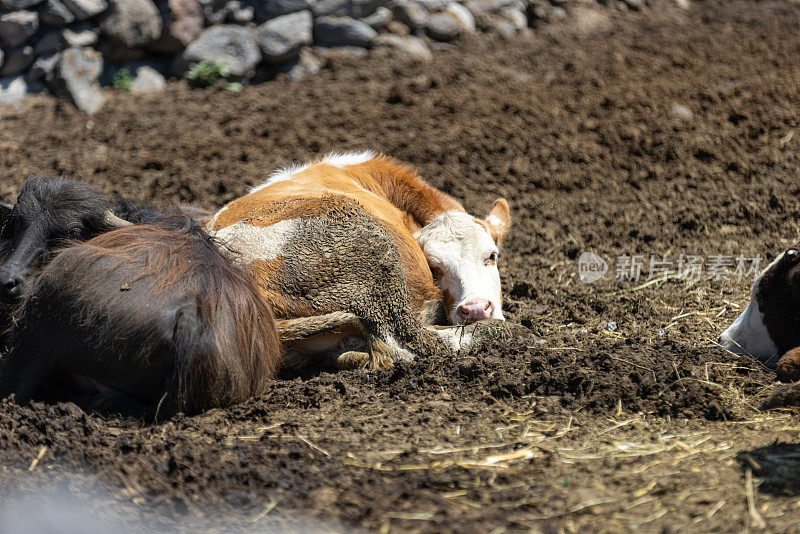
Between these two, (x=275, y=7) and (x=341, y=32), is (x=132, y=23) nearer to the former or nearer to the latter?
(x=275, y=7)

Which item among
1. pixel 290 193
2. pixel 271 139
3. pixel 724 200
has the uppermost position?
pixel 290 193

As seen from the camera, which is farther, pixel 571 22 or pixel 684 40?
pixel 571 22

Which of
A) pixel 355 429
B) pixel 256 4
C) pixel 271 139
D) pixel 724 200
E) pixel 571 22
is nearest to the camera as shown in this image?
pixel 355 429

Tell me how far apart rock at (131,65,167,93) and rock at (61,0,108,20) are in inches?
33.5

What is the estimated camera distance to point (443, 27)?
11391 millimetres

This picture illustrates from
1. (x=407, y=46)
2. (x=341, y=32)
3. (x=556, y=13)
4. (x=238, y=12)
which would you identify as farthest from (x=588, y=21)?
(x=238, y=12)

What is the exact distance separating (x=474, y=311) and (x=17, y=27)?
293 inches

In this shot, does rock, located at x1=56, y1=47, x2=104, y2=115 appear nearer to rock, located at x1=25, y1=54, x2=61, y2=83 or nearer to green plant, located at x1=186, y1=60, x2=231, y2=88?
rock, located at x1=25, y1=54, x2=61, y2=83

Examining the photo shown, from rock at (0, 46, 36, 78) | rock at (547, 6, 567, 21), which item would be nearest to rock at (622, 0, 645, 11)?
rock at (547, 6, 567, 21)

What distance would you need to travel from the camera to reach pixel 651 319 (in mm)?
5785

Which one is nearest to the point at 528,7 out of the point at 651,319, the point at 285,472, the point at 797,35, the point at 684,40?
the point at 684,40

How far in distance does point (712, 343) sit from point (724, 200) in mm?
2719

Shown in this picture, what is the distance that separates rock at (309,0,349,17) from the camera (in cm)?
1086

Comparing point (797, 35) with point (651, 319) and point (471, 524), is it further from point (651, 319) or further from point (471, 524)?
point (471, 524)
